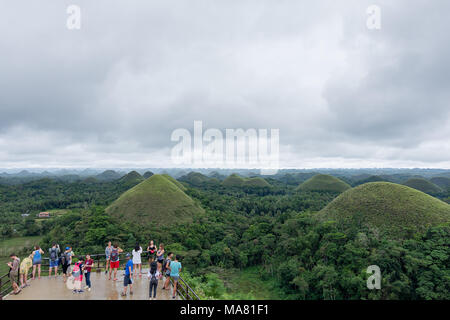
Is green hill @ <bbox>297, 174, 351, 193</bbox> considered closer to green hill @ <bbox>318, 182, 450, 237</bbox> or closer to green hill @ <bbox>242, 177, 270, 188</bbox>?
green hill @ <bbox>242, 177, 270, 188</bbox>

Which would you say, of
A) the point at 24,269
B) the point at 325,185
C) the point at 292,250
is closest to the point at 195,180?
the point at 325,185

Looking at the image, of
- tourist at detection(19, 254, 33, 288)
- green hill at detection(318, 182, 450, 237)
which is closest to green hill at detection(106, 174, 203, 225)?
green hill at detection(318, 182, 450, 237)

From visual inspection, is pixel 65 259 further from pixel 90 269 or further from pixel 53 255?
pixel 90 269

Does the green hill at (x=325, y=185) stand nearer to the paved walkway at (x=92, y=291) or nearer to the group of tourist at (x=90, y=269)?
the group of tourist at (x=90, y=269)
